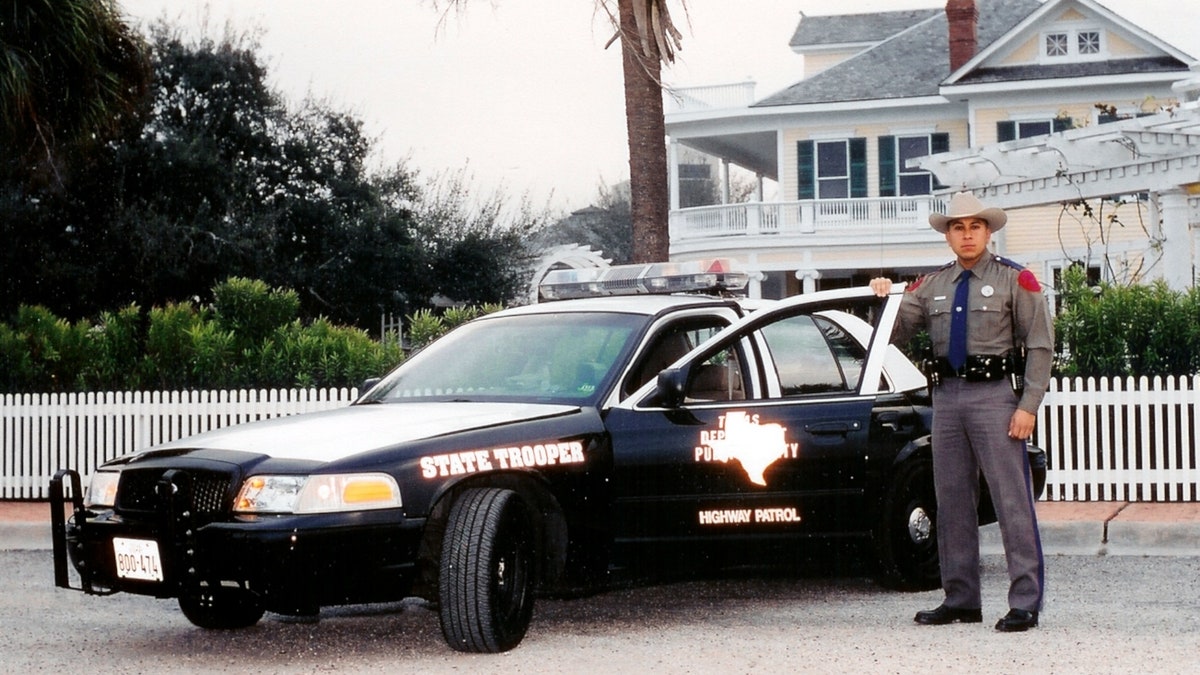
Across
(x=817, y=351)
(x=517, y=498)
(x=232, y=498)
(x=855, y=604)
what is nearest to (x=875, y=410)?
(x=817, y=351)

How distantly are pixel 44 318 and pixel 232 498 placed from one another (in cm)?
957

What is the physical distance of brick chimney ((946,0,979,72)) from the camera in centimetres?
3309

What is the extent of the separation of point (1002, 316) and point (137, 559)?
371 cm

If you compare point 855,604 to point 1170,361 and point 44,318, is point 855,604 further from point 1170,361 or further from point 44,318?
A: point 44,318

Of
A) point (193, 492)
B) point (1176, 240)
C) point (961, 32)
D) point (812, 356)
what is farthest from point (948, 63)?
point (193, 492)

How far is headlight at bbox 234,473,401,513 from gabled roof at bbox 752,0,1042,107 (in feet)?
90.9

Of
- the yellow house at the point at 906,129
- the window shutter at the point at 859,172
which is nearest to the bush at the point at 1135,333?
the yellow house at the point at 906,129

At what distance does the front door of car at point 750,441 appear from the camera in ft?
24.2

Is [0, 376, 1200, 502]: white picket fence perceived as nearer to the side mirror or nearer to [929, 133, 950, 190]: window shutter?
the side mirror

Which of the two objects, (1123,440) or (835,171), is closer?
(1123,440)

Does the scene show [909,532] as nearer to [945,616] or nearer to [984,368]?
[945,616]

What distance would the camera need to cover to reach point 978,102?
105 ft

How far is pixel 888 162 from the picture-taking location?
3341 cm

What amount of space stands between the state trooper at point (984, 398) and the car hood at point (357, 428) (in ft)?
5.45
